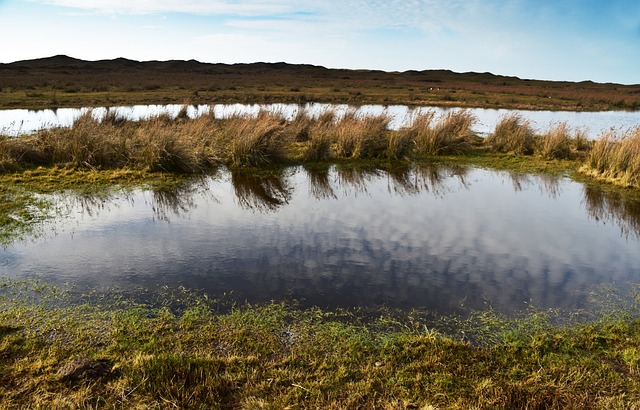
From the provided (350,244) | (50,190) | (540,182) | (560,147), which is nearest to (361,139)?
(540,182)

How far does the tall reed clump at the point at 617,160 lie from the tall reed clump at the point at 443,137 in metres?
3.96

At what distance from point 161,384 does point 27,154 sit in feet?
34.8

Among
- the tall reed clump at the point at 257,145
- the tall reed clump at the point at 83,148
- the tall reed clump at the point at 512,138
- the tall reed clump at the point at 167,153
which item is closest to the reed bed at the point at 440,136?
the tall reed clump at the point at 512,138

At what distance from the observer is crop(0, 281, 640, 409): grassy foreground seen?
3.42m

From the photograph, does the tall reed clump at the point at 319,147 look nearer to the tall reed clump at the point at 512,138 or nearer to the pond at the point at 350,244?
the pond at the point at 350,244

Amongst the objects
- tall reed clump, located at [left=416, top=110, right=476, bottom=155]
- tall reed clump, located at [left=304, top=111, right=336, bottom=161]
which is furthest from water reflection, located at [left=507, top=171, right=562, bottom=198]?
tall reed clump, located at [left=304, top=111, right=336, bottom=161]

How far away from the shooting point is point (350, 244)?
6.83 meters

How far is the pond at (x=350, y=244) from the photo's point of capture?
543 cm

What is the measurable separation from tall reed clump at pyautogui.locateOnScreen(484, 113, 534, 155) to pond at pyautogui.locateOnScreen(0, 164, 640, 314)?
15.2 feet

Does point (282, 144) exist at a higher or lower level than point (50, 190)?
higher

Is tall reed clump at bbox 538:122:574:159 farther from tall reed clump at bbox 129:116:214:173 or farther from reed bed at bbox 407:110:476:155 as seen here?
tall reed clump at bbox 129:116:214:173

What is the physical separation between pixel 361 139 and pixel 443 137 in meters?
3.03

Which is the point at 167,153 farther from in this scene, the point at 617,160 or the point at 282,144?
the point at 617,160

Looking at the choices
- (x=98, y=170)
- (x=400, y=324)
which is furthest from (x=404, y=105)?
(x=400, y=324)
